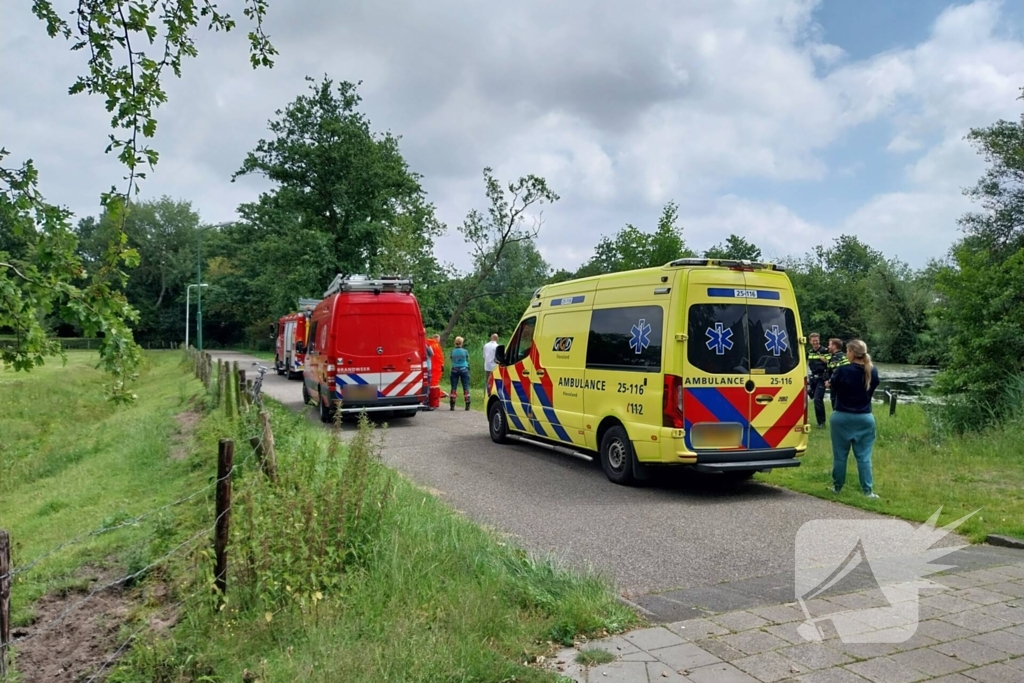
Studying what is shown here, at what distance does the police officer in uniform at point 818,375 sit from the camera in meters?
13.7

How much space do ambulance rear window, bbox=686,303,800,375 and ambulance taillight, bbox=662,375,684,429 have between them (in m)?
0.29

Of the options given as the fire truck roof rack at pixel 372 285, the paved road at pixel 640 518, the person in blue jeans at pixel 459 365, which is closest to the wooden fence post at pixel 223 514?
the paved road at pixel 640 518

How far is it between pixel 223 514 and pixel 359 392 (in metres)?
10.0

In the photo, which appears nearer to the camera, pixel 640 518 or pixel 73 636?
pixel 73 636

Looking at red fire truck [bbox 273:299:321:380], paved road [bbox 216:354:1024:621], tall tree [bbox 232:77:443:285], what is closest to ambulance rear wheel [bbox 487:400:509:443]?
paved road [bbox 216:354:1024:621]

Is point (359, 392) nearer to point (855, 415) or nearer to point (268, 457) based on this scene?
point (268, 457)

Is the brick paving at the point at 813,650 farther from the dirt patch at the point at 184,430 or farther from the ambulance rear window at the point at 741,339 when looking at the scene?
the dirt patch at the point at 184,430

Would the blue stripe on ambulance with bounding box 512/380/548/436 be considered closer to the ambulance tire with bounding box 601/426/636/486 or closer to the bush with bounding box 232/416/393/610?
the ambulance tire with bounding box 601/426/636/486

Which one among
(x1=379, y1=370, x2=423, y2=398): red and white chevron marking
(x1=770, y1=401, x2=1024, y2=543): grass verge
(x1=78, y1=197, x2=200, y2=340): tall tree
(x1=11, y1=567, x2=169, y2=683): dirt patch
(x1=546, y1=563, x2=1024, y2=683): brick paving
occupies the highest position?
(x1=78, y1=197, x2=200, y2=340): tall tree

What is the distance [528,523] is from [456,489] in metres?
1.84

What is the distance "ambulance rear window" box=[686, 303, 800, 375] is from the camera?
8281 millimetres

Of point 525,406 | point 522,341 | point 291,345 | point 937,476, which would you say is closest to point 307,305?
point 291,345

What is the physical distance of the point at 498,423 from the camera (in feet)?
41.1

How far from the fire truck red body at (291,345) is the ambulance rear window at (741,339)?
2020 cm
